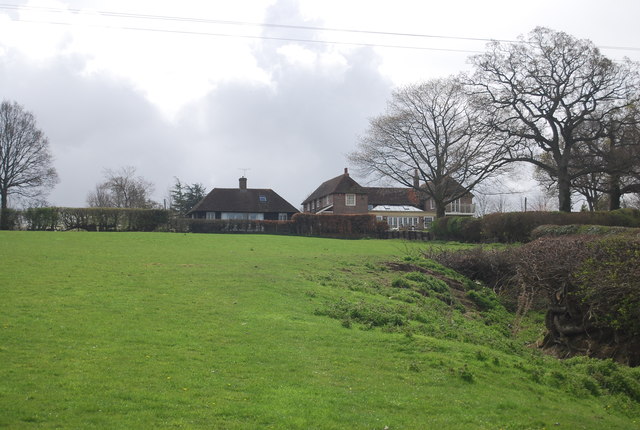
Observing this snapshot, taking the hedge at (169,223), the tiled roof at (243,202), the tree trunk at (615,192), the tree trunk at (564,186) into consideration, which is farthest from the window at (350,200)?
the tree trunk at (564,186)

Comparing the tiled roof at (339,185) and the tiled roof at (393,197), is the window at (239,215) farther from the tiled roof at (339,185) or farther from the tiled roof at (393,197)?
the tiled roof at (393,197)

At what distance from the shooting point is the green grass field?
6230 millimetres

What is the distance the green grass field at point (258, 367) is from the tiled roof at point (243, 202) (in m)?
61.3

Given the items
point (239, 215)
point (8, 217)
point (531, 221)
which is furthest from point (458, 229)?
point (239, 215)

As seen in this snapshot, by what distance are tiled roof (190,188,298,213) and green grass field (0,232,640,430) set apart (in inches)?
2415

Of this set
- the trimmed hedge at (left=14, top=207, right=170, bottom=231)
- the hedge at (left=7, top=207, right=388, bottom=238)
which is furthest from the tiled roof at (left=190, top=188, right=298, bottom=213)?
the trimmed hedge at (left=14, top=207, right=170, bottom=231)

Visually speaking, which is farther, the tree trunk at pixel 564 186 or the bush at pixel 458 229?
the tree trunk at pixel 564 186

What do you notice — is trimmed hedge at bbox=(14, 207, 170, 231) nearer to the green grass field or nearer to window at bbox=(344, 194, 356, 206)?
the green grass field

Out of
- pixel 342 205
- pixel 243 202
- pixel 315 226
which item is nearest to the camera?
pixel 315 226

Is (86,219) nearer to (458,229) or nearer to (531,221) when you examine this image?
(458,229)

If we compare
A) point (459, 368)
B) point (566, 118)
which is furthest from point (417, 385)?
point (566, 118)

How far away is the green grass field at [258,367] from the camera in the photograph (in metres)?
6.23

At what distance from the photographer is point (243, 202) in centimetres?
7719

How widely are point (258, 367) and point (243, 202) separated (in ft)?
230
